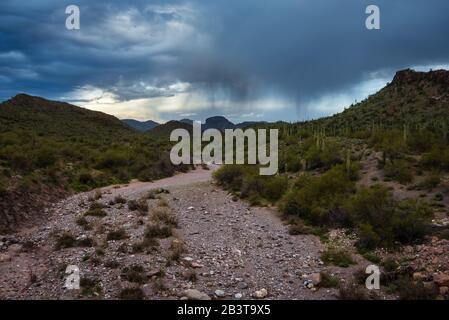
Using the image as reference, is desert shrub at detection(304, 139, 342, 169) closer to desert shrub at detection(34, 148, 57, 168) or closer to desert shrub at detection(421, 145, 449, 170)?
desert shrub at detection(421, 145, 449, 170)

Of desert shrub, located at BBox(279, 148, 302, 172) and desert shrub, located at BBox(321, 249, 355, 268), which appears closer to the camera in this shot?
desert shrub, located at BBox(321, 249, 355, 268)

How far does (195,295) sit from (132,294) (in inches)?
51.4

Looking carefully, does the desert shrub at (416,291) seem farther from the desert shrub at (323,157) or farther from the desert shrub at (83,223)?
the desert shrub at (323,157)

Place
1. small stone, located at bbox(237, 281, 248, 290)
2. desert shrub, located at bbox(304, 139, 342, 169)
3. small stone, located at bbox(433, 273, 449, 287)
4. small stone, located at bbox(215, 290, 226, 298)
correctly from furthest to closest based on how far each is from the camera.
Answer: desert shrub, located at bbox(304, 139, 342, 169)
small stone, located at bbox(237, 281, 248, 290)
small stone, located at bbox(215, 290, 226, 298)
small stone, located at bbox(433, 273, 449, 287)

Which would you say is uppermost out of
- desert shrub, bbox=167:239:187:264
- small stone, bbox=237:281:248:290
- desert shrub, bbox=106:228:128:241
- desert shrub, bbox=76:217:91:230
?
desert shrub, bbox=76:217:91:230

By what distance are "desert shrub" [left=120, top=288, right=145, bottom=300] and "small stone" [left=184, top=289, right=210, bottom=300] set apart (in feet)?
3.05

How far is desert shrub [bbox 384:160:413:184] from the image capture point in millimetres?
18231

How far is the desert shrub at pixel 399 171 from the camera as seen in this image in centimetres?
1823

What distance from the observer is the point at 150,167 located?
1129 inches

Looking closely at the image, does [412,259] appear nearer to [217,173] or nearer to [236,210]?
[236,210]

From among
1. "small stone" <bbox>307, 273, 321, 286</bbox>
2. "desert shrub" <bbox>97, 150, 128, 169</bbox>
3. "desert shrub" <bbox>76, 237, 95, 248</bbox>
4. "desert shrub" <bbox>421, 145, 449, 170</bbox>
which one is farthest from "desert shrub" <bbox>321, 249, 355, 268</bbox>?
"desert shrub" <bbox>97, 150, 128, 169</bbox>

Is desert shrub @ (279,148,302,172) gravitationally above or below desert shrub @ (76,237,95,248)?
above

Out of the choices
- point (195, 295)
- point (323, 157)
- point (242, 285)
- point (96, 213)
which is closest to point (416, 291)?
point (242, 285)
